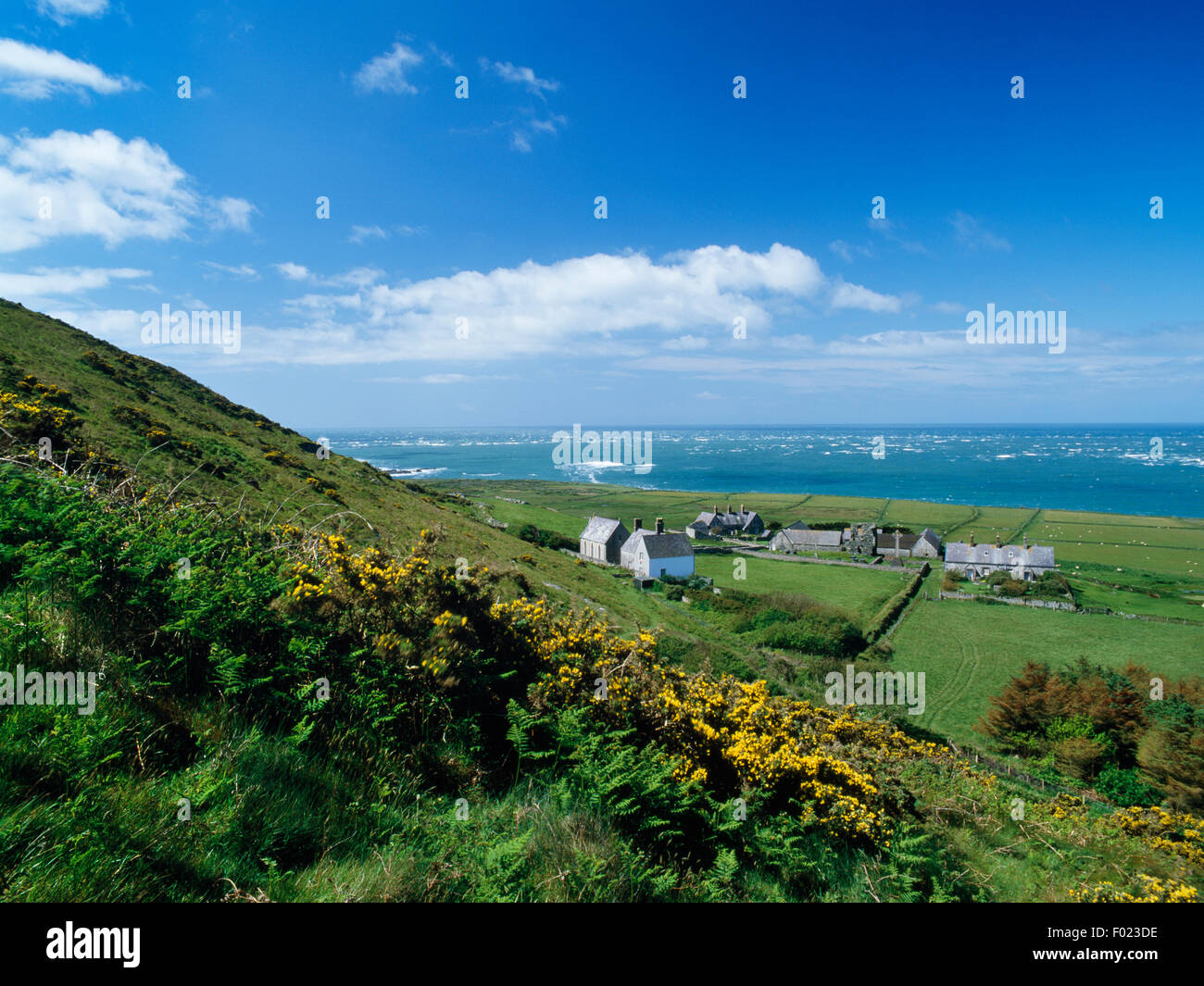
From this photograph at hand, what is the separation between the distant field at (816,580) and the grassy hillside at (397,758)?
42533 millimetres

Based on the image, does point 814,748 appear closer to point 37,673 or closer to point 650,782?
point 650,782

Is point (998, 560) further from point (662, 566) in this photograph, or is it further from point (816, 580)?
point (662, 566)

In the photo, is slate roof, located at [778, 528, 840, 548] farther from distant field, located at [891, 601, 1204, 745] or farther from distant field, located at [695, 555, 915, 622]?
distant field, located at [891, 601, 1204, 745]

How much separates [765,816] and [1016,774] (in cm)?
2337

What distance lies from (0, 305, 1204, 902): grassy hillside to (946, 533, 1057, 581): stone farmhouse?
223ft

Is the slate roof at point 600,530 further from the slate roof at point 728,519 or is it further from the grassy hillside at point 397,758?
the grassy hillside at point 397,758

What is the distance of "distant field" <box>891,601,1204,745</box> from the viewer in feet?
107

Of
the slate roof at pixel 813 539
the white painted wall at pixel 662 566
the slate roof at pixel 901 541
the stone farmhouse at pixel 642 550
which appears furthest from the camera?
the slate roof at pixel 813 539

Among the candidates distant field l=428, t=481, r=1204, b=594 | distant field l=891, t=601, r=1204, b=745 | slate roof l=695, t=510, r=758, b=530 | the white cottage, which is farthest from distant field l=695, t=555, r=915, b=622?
slate roof l=695, t=510, r=758, b=530

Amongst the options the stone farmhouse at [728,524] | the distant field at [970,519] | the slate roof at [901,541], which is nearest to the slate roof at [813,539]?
the slate roof at [901,541]

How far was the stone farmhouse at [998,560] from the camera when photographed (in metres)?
68.0
